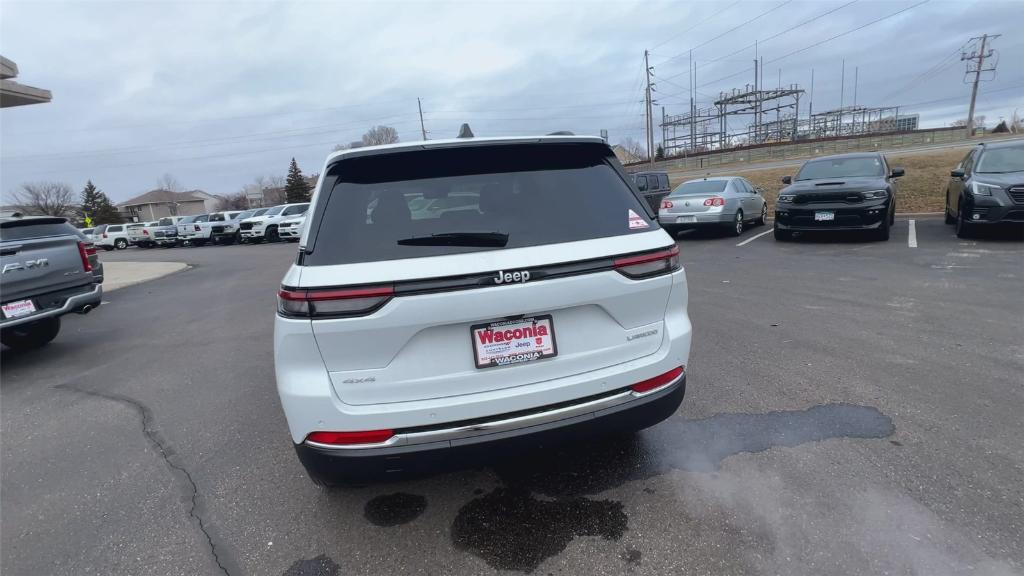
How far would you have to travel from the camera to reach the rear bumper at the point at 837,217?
9953 mm

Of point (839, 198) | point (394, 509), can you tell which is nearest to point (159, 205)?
point (839, 198)

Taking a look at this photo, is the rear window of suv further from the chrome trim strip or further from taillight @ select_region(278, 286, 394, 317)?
the chrome trim strip

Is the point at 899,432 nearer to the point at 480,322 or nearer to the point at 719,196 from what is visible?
the point at 480,322

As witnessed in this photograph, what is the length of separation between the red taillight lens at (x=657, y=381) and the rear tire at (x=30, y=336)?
314 inches

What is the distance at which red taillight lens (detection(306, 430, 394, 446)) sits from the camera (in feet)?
7.21

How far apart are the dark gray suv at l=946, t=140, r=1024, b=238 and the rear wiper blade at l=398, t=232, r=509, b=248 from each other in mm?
10939

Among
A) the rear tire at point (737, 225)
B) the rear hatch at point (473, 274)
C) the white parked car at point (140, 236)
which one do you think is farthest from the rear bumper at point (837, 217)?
the white parked car at point (140, 236)

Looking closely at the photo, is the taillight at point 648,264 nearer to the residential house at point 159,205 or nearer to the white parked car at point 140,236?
the white parked car at point 140,236

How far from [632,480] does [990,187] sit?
10435 millimetres

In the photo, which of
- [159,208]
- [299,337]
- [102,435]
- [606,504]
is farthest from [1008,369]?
[159,208]

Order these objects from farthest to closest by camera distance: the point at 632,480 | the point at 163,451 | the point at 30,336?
the point at 30,336 < the point at 163,451 < the point at 632,480

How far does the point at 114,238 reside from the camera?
35.4 meters

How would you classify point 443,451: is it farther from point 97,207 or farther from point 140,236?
point 97,207

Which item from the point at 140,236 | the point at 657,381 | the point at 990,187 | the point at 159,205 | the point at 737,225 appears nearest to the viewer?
the point at 657,381
